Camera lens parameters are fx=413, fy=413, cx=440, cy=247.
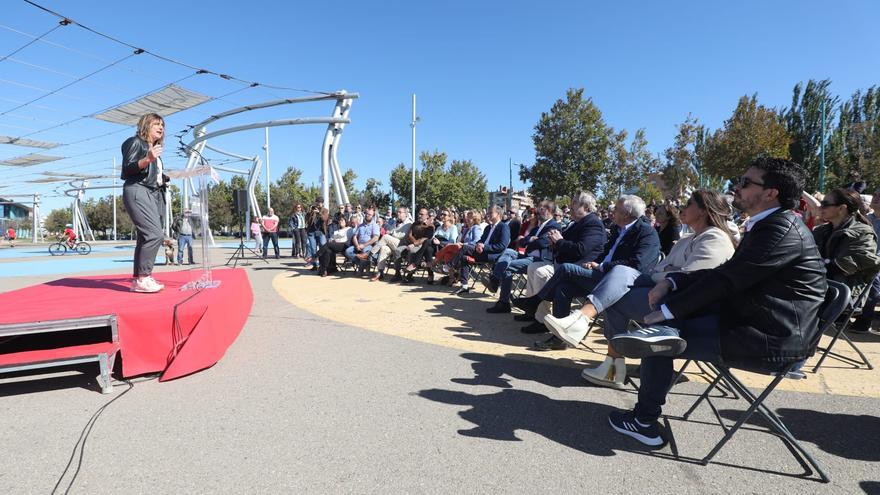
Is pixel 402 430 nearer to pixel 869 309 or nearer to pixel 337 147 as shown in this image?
pixel 869 309

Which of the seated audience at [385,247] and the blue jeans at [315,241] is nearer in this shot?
the seated audience at [385,247]

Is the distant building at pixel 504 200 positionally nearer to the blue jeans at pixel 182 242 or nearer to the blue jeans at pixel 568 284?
the blue jeans at pixel 568 284

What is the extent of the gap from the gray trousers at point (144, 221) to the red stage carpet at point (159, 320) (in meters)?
0.44

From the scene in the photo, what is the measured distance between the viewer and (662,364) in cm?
232

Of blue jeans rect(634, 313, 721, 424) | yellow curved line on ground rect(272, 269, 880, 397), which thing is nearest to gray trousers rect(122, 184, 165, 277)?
yellow curved line on ground rect(272, 269, 880, 397)

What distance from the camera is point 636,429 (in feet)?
8.05

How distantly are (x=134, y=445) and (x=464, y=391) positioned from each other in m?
2.10

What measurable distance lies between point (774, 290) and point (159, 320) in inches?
163

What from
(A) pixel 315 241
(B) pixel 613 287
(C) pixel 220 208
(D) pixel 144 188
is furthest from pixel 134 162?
(C) pixel 220 208

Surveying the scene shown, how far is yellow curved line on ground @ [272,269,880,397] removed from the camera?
346 cm

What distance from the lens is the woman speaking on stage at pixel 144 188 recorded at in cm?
409

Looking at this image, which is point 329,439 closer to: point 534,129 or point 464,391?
point 464,391

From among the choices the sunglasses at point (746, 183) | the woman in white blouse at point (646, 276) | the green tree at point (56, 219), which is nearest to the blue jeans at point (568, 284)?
the woman in white blouse at point (646, 276)

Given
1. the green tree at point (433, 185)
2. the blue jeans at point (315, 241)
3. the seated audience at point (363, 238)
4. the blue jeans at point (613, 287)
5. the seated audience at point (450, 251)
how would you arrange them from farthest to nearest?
the green tree at point (433, 185) < the blue jeans at point (315, 241) < the seated audience at point (363, 238) < the seated audience at point (450, 251) < the blue jeans at point (613, 287)
